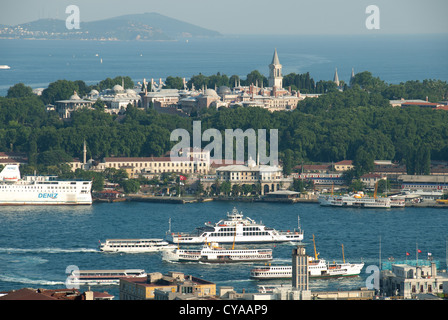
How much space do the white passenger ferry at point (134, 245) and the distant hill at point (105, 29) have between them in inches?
3116

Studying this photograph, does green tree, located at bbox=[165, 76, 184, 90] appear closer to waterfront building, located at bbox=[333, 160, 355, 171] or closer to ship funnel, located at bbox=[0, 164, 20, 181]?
waterfront building, located at bbox=[333, 160, 355, 171]

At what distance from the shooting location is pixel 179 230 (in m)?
→ 41.6

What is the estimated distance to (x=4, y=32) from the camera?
123375mm

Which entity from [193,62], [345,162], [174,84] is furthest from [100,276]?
[193,62]

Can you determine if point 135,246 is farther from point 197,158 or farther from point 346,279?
point 197,158

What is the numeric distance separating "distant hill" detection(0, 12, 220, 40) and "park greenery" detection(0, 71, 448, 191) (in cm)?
5020

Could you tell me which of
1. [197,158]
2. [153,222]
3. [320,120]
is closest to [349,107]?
[320,120]

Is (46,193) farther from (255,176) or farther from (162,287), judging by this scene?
(162,287)

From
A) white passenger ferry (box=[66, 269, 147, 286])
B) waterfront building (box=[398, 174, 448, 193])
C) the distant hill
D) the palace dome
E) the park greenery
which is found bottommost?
waterfront building (box=[398, 174, 448, 193])

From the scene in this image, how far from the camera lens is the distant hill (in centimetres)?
12807

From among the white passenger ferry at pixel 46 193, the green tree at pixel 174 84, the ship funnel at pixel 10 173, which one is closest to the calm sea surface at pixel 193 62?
the green tree at pixel 174 84

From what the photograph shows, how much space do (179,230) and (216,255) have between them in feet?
18.3

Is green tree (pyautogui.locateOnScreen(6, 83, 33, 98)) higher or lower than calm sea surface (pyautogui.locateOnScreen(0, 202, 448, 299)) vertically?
higher

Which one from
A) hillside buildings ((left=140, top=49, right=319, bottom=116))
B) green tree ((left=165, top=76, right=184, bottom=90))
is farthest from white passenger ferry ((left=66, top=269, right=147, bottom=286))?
green tree ((left=165, top=76, right=184, bottom=90))
